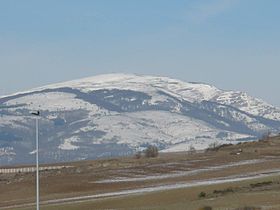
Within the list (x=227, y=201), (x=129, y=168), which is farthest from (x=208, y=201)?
(x=129, y=168)

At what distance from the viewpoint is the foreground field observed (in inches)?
2213

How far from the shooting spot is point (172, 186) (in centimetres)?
7462

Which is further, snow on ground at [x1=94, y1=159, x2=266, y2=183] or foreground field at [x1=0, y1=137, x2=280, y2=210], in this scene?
snow on ground at [x1=94, y1=159, x2=266, y2=183]

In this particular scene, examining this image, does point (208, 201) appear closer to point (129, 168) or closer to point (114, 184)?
point (114, 184)

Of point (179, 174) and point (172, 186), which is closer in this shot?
point (172, 186)

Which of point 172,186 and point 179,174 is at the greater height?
point 179,174

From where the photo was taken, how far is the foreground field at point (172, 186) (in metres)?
56.2

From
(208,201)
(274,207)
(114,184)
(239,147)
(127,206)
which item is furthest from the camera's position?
(239,147)

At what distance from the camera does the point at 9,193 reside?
89.9 meters

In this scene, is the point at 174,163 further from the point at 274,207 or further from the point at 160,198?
the point at 274,207

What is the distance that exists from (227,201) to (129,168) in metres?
57.8

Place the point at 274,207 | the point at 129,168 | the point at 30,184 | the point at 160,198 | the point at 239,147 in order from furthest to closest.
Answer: the point at 239,147, the point at 129,168, the point at 30,184, the point at 160,198, the point at 274,207

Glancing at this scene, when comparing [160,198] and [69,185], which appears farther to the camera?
[69,185]

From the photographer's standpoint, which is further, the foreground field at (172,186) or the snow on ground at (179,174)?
the snow on ground at (179,174)
